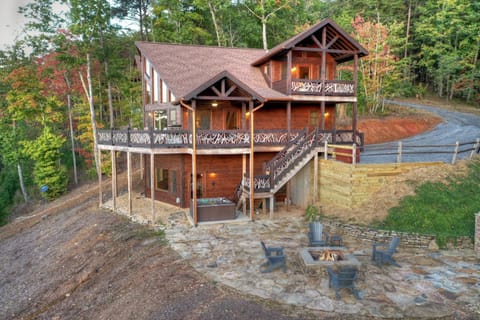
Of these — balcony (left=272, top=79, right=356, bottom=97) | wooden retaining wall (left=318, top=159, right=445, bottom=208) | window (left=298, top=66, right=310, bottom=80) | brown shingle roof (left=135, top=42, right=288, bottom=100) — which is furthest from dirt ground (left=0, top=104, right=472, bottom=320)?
window (left=298, top=66, right=310, bottom=80)

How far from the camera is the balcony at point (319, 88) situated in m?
18.5

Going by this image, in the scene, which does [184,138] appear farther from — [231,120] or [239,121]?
[239,121]

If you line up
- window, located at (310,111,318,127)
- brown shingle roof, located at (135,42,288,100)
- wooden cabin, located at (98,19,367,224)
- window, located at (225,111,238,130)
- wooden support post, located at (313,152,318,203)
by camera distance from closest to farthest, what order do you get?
1. wooden cabin, located at (98,19,367,224)
2. wooden support post, located at (313,152,318,203)
3. brown shingle roof, located at (135,42,288,100)
4. window, located at (225,111,238,130)
5. window, located at (310,111,318,127)

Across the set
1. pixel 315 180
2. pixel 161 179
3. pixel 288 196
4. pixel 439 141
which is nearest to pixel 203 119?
pixel 161 179

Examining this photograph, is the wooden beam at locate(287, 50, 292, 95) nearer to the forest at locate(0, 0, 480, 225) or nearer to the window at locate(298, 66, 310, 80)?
the window at locate(298, 66, 310, 80)

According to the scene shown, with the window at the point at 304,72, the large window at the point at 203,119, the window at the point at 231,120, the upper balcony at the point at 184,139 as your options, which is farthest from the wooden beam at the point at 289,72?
the large window at the point at 203,119

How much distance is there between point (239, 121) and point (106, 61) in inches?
643

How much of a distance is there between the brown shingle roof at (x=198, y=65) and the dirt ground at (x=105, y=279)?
27.3 feet

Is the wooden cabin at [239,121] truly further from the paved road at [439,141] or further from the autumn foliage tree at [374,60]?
the autumn foliage tree at [374,60]

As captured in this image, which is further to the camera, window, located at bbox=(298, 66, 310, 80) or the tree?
the tree

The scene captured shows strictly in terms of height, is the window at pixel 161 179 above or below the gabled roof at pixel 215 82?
below

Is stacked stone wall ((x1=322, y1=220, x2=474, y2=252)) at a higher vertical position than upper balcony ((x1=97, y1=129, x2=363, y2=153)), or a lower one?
lower

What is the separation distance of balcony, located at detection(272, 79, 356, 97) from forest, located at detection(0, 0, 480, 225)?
1347 centimetres

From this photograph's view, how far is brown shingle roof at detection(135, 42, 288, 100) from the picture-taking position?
1845 centimetres
